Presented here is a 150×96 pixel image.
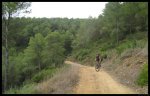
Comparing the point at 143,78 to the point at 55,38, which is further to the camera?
the point at 55,38

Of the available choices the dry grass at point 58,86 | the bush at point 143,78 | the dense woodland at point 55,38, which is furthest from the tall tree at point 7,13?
the bush at point 143,78

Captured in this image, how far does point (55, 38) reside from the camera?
50188 mm

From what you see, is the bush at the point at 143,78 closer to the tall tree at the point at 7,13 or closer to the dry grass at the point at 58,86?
the dry grass at the point at 58,86

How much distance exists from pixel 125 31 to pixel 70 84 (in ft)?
90.5

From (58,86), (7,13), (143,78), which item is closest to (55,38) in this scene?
(7,13)

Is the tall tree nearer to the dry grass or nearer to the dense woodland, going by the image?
the dense woodland

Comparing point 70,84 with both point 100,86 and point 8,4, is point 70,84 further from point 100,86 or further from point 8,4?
point 8,4

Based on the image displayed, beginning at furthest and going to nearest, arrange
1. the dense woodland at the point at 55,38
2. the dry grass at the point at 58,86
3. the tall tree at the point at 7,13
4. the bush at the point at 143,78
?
the dense woodland at the point at 55,38, the tall tree at the point at 7,13, the bush at the point at 143,78, the dry grass at the point at 58,86

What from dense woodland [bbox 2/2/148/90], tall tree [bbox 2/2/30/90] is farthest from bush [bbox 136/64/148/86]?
tall tree [bbox 2/2/30/90]

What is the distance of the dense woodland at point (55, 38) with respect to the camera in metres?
20.0

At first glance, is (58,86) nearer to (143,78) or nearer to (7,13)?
(143,78)

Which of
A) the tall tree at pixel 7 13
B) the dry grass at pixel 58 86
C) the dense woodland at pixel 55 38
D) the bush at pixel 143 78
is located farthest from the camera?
the dense woodland at pixel 55 38

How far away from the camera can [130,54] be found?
26.2 m

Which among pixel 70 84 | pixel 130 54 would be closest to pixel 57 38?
pixel 130 54
